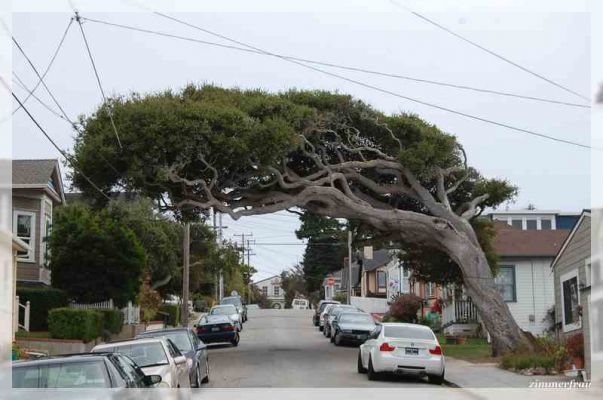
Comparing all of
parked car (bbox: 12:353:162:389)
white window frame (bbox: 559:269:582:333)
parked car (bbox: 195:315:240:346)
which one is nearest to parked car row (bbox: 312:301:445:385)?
white window frame (bbox: 559:269:582:333)

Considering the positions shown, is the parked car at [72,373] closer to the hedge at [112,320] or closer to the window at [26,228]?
the hedge at [112,320]

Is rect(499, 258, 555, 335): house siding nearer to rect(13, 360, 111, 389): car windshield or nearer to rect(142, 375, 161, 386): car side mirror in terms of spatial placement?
rect(142, 375, 161, 386): car side mirror

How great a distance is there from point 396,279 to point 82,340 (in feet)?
142

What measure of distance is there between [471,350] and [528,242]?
32.1 feet

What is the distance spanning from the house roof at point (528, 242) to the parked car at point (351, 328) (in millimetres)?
6686

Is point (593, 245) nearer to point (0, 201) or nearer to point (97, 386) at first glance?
point (97, 386)

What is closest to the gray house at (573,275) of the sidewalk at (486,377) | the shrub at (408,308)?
the sidewalk at (486,377)

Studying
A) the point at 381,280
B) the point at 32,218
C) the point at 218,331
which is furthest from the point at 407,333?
the point at 381,280

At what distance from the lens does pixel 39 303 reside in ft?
107

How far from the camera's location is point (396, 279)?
68.9 meters

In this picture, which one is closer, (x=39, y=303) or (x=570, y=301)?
(x=570, y=301)

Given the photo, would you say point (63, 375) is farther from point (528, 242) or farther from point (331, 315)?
point (528, 242)

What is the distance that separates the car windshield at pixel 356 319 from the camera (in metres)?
37.0

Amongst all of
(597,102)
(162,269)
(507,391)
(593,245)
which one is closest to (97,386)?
(507,391)
